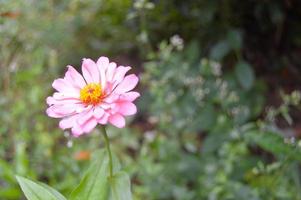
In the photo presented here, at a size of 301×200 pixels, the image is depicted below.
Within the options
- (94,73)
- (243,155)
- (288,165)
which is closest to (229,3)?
(243,155)

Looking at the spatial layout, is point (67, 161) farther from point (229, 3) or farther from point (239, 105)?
point (229, 3)

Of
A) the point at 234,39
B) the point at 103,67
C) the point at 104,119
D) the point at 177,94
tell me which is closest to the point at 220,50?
the point at 234,39

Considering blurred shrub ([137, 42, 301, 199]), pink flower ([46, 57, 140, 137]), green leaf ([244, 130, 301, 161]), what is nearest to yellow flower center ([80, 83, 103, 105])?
pink flower ([46, 57, 140, 137])

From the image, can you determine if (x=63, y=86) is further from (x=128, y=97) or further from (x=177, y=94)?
(x=177, y=94)

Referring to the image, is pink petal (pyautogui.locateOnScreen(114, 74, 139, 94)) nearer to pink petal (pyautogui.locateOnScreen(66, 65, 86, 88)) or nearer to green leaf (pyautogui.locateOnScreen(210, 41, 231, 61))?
pink petal (pyautogui.locateOnScreen(66, 65, 86, 88))

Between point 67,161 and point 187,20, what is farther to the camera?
point 187,20
